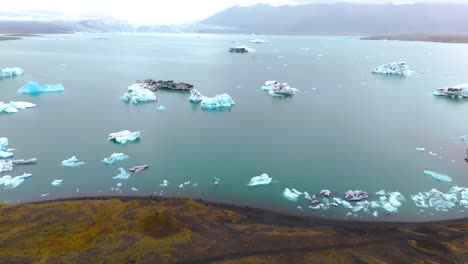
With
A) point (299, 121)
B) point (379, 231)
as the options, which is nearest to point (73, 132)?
point (299, 121)

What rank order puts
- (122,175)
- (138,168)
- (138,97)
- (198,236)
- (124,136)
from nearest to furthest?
1. (198,236)
2. (122,175)
3. (138,168)
4. (124,136)
5. (138,97)

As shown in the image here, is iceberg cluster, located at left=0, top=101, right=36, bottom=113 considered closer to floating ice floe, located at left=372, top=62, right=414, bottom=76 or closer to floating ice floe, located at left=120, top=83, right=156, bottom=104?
floating ice floe, located at left=120, top=83, right=156, bottom=104

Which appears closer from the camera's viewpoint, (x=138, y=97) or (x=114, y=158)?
(x=114, y=158)

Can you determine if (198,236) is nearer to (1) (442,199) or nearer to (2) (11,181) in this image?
(2) (11,181)

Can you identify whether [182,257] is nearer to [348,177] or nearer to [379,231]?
[379,231]

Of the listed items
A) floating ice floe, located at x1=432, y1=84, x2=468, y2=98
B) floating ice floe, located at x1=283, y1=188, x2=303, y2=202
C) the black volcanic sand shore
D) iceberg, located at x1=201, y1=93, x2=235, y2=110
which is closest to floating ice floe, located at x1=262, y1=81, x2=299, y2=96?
iceberg, located at x1=201, y1=93, x2=235, y2=110

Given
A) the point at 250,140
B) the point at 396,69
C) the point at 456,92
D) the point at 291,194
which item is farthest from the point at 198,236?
the point at 396,69

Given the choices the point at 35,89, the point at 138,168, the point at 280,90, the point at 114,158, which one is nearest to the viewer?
the point at 138,168

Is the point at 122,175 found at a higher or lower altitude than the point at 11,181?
higher
